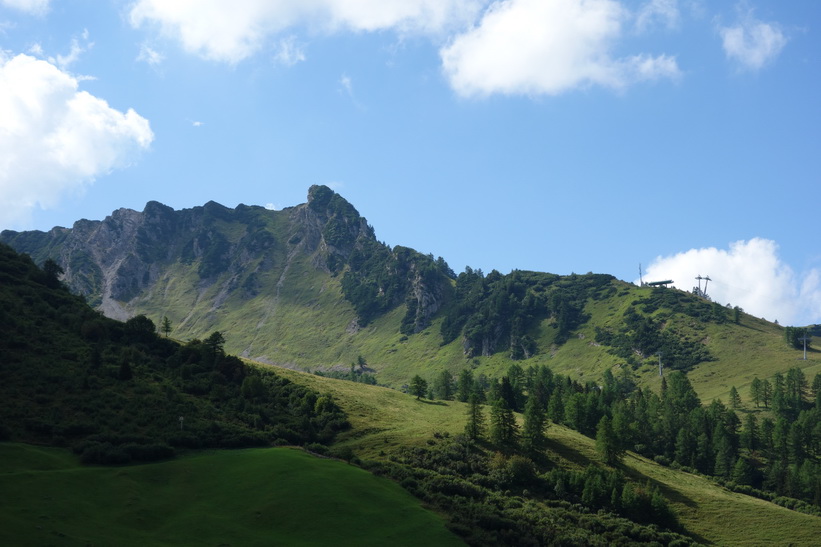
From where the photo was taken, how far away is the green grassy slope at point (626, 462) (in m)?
109

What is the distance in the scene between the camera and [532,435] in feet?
427

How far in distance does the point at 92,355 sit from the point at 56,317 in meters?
24.2

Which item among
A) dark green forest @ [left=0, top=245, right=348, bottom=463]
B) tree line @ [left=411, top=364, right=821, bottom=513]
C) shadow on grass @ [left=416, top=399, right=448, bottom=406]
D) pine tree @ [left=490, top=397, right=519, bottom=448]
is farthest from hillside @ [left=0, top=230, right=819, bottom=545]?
shadow on grass @ [left=416, top=399, right=448, bottom=406]

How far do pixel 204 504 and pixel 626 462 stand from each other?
97909 millimetres

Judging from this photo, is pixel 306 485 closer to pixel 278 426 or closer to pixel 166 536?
pixel 166 536

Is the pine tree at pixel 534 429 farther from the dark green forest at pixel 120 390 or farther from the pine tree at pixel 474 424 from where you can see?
the dark green forest at pixel 120 390

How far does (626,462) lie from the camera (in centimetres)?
13925

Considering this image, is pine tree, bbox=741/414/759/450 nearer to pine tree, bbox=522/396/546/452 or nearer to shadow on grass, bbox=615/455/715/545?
shadow on grass, bbox=615/455/715/545

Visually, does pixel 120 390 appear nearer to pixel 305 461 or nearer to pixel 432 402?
pixel 305 461

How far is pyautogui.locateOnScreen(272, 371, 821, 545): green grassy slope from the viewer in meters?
109

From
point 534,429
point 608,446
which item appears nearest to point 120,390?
point 534,429

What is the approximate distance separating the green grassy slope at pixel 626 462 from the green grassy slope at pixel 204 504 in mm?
32190

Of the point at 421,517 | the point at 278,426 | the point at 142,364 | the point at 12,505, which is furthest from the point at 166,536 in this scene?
the point at 142,364

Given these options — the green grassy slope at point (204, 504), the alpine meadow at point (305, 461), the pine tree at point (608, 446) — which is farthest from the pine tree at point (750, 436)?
the green grassy slope at point (204, 504)
